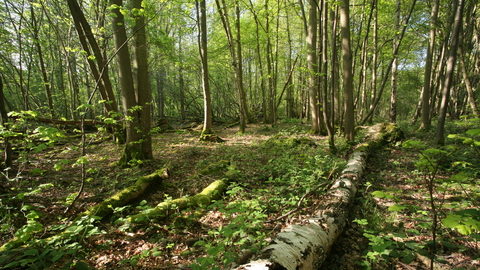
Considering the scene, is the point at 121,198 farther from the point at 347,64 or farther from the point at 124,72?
the point at 347,64

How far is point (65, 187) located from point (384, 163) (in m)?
8.46

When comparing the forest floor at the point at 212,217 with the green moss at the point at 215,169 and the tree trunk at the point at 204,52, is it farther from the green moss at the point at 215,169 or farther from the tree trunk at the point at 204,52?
the tree trunk at the point at 204,52

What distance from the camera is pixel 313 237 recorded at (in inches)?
96.6

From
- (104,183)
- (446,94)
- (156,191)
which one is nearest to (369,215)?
(156,191)

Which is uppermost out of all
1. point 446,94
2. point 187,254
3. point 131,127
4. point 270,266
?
point 446,94

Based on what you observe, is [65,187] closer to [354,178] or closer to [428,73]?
[354,178]

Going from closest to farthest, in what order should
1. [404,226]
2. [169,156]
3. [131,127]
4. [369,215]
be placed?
1. [404,226]
2. [369,215]
3. [131,127]
4. [169,156]

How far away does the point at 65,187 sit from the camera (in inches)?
191

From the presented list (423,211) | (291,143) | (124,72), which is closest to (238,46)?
(291,143)

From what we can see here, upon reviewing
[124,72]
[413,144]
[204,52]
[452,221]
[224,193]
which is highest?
[204,52]

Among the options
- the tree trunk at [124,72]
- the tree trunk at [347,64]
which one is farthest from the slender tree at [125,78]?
the tree trunk at [347,64]

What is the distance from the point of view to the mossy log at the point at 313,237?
2.01 m

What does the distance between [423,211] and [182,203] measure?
143 inches

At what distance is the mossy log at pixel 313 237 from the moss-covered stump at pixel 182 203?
1.78 m
